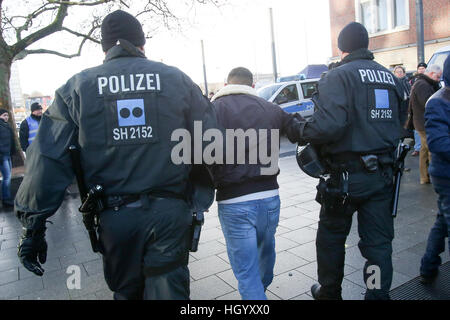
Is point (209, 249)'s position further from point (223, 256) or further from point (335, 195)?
point (335, 195)

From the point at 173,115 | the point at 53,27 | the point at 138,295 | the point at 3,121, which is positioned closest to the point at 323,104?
the point at 173,115

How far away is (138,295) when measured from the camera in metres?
2.01

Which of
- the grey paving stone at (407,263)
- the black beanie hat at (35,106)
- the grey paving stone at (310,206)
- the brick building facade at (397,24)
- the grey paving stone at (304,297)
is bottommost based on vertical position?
the grey paving stone at (310,206)

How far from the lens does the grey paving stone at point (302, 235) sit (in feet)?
13.8

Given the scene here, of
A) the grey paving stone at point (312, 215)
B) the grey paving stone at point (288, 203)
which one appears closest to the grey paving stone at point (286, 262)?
the grey paving stone at point (312, 215)

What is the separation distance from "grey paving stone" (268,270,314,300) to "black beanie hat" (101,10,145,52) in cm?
225

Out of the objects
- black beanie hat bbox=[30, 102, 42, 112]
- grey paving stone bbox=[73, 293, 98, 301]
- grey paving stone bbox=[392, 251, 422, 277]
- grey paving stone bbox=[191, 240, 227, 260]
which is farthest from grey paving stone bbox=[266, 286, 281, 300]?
black beanie hat bbox=[30, 102, 42, 112]

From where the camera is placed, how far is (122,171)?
193cm

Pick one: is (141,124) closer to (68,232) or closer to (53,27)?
(68,232)

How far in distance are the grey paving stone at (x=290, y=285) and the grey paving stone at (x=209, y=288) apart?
39 centimetres

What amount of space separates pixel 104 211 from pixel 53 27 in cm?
1088

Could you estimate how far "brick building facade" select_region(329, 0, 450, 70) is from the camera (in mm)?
A: 19219

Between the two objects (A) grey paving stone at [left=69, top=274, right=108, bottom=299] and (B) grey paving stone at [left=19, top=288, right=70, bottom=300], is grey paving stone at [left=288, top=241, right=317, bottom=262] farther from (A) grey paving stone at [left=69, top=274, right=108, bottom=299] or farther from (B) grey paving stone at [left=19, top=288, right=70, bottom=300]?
(B) grey paving stone at [left=19, top=288, right=70, bottom=300]

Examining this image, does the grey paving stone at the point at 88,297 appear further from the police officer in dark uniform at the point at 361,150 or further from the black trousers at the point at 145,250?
the police officer in dark uniform at the point at 361,150
